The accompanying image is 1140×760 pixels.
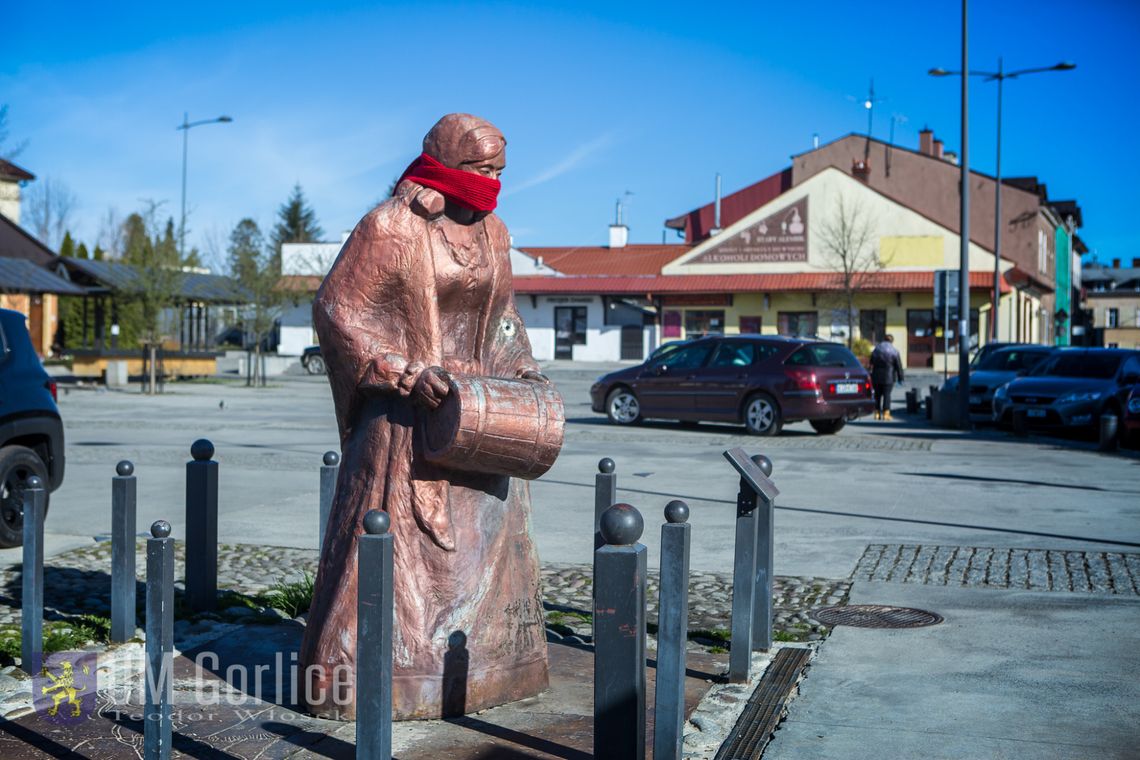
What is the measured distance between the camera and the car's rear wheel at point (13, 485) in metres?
8.21

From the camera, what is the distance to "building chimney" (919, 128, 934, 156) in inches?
2410

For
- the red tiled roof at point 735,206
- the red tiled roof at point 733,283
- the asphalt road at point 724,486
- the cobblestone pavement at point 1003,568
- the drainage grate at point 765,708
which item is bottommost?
the drainage grate at point 765,708

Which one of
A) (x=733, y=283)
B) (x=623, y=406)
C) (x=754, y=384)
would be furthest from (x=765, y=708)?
(x=733, y=283)

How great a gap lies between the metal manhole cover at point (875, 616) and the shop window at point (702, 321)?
4273 cm

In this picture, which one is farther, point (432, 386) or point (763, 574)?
point (763, 574)

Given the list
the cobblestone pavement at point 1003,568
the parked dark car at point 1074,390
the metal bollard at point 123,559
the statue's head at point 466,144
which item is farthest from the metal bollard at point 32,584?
the parked dark car at point 1074,390

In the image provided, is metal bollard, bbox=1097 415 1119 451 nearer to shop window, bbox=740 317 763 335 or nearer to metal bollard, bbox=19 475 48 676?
metal bollard, bbox=19 475 48 676

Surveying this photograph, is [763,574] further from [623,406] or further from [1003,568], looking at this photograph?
[623,406]

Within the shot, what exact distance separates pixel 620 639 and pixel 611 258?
53.1 m

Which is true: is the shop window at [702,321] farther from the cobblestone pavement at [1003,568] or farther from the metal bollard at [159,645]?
the metal bollard at [159,645]

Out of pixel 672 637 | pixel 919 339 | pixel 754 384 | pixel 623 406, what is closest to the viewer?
pixel 672 637

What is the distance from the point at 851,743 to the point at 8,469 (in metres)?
6.23

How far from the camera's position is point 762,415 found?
18281 millimetres

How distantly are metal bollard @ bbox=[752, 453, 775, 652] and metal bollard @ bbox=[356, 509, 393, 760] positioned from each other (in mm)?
2368
